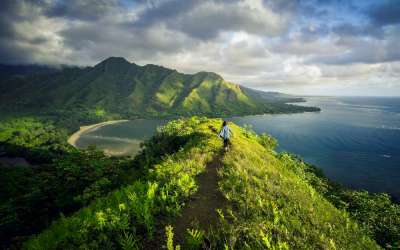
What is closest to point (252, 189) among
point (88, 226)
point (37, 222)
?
point (88, 226)

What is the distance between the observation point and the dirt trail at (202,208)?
10430mm

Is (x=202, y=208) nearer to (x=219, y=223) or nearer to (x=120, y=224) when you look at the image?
(x=219, y=223)

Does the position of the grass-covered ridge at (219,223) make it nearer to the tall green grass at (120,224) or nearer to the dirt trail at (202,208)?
the tall green grass at (120,224)

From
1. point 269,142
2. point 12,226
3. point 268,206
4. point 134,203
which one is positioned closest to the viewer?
point 134,203

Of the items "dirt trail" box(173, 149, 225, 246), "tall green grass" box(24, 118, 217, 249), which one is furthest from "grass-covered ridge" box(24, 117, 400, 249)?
"dirt trail" box(173, 149, 225, 246)

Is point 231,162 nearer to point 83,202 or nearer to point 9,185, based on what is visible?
point 83,202

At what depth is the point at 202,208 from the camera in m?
12.2

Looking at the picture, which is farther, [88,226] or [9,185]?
[9,185]

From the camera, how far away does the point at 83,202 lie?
26.6 meters

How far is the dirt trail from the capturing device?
10430 millimetres

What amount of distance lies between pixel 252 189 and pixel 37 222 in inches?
1243

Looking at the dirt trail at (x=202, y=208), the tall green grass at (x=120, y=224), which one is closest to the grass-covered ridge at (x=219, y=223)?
the tall green grass at (x=120, y=224)

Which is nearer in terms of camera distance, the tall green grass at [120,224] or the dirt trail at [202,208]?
the tall green grass at [120,224]

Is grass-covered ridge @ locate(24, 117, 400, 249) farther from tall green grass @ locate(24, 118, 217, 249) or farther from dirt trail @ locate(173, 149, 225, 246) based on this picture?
dirt trail @ locate(173, 149, 225, 246)
